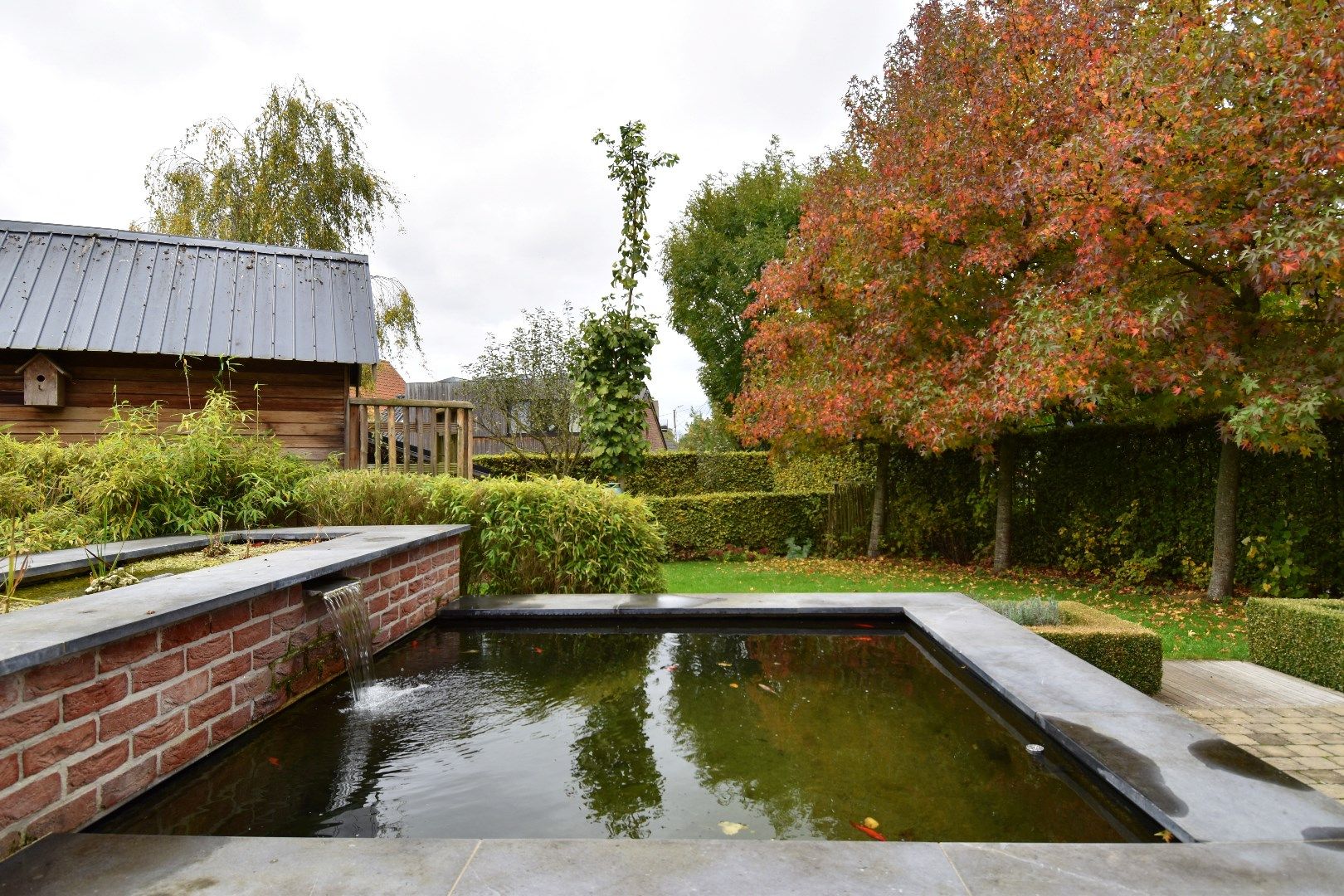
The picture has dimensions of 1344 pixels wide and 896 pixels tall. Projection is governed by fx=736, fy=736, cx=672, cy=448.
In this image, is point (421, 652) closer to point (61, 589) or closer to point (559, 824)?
point (61, 589)

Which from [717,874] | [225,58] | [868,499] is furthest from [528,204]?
[717,874]

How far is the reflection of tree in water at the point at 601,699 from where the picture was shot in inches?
105

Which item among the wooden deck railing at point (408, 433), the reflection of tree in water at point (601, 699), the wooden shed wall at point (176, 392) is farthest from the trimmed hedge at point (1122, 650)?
the wooden shed wall at point (176, 392)

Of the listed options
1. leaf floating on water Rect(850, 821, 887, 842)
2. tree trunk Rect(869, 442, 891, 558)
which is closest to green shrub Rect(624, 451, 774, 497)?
tree trunk Rect(869, 442, 891, 558)

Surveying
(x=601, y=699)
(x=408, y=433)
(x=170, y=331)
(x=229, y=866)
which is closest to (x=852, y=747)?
(x=601, y=699)

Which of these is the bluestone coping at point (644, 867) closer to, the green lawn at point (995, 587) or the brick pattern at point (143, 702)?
the brick pattern at point (143, 702)

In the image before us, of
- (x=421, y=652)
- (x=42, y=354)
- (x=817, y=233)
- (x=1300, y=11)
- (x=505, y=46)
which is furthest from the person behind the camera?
(x=817, y=233)

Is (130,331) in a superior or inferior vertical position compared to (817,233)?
inferior

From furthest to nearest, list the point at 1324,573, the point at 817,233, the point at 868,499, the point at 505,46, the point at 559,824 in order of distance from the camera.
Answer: the point at 868,499
the point at 817,233
the point at 505,46
the point at 1324,573
the point at 559,824

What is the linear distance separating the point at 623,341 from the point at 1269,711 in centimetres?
700

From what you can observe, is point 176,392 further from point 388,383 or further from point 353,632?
point 388,383

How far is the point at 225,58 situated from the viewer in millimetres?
12406

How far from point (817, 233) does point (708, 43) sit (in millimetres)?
3234

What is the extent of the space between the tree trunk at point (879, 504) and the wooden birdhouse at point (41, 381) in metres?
12.0
